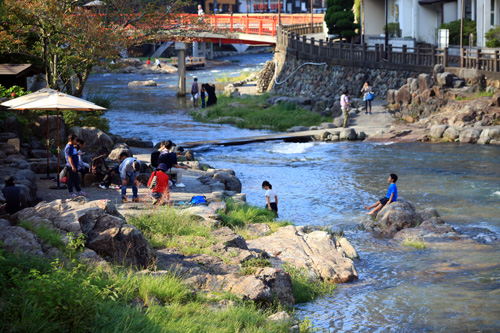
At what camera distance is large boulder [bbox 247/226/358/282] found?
1204 centimetres

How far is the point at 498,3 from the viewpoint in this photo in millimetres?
33125

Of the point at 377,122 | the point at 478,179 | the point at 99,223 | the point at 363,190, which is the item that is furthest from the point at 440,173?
the point at 99,223

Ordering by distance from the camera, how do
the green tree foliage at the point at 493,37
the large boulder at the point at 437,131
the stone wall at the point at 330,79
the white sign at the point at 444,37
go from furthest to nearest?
the stone wall at the point at 330,79 → the white sign at the point at 444,37 → the green tree foliage at the point at 493,37 → the large boulder at the point at 437,131

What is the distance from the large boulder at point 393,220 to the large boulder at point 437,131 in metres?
12.8

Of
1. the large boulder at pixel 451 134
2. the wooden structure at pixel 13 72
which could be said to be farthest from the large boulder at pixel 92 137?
the large boulder at pixel 451 134

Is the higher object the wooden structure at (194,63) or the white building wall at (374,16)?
the white building wall at (374,16)

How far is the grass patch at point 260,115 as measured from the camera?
3519 centimetres

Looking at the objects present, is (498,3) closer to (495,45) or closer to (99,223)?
(495,45)

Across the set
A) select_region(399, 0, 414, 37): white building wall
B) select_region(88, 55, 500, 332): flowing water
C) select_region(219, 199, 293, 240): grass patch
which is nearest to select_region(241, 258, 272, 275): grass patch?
select_region(88, 55, 500, 332): flowing water

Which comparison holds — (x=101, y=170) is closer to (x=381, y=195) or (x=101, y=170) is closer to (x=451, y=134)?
(x=381, y=195)

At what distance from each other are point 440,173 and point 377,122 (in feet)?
35.2

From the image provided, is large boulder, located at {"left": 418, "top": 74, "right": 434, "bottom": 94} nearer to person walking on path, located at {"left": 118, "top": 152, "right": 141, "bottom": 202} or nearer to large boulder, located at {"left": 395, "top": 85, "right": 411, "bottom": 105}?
large boulder, located at {"left": 395, "top": 85, "right": 411, "bottom": 105}

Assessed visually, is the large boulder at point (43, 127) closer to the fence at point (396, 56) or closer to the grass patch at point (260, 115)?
the grass patch at point (260, 115)

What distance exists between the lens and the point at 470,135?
27.5m
